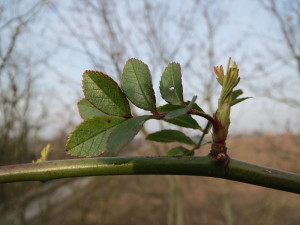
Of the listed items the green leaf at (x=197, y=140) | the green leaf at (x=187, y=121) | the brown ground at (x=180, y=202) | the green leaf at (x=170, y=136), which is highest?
the green leaf at (x=187, y=121)

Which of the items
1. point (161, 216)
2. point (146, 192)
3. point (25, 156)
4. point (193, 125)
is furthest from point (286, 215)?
point (193, 125)

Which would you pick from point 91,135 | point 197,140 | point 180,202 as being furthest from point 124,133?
point 180,202

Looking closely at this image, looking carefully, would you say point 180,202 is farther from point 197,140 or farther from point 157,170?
point 157,170

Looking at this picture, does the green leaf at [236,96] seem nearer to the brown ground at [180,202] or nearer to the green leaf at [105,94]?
the green leaf at [105,94]

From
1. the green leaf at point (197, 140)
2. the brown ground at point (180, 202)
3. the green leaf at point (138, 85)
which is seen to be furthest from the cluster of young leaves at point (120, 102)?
the brown ground at point (180, 202)

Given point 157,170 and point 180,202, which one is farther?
point 180,202

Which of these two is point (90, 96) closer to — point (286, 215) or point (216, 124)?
point (216, 124)
